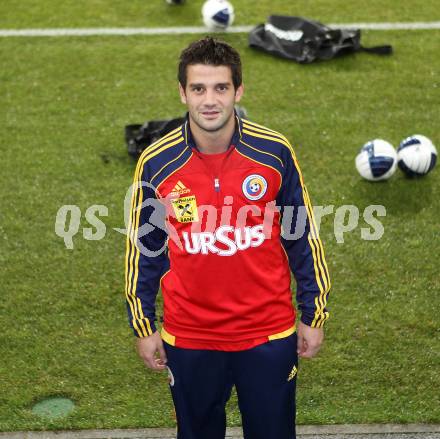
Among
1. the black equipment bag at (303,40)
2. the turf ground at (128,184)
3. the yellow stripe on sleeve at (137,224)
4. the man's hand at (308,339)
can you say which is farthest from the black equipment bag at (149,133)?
the man's hand at (308,339)

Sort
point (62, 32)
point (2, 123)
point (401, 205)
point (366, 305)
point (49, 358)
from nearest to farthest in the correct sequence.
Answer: point (49, 358) → point (366, 305) → point (401, 205) → point (2, 123) → point (62, 32)

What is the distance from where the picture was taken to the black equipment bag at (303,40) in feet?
38.3

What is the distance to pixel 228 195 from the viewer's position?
161 inches

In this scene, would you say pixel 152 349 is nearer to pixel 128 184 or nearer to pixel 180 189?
pixel 180 189

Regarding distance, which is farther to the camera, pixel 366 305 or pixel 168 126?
pixel 168 126

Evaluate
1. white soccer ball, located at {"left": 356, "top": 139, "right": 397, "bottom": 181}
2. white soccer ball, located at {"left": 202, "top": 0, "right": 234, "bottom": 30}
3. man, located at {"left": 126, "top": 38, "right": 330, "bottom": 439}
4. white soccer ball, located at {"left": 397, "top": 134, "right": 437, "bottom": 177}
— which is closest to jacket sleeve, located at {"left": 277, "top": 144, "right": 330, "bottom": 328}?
man, located at {"left": 126, "top": 38, "right": 330, "bottom": 439}

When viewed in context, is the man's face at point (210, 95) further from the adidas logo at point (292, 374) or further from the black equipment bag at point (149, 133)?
the black equipment bag at point (149, 133)

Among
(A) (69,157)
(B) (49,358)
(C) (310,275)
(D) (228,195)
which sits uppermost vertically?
(A) (69,157)

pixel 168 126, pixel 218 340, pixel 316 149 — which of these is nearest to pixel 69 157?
pixel 168 126

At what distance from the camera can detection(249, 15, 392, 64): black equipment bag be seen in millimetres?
11672

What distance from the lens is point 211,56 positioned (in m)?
4.02

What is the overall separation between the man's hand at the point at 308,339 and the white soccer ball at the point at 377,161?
4.40 m

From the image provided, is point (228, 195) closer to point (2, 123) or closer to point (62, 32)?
point (2, 123)

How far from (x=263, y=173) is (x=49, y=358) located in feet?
10.3
